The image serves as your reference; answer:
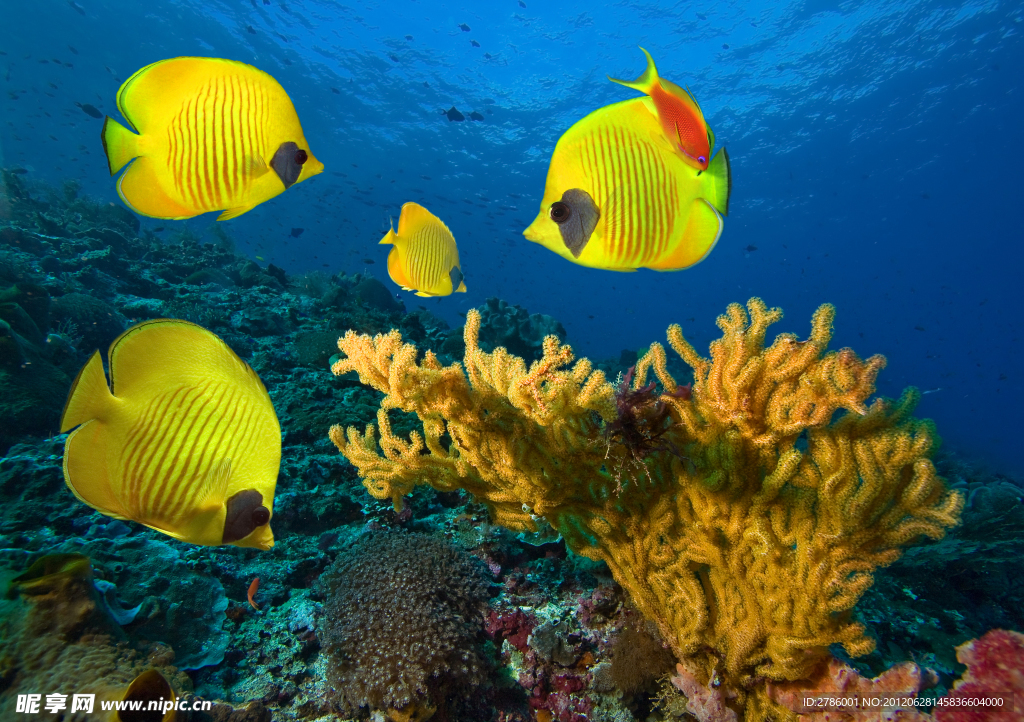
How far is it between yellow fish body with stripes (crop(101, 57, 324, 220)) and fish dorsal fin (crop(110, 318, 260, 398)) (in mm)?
693

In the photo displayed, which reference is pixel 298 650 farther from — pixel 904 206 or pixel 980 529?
pixel 904 206

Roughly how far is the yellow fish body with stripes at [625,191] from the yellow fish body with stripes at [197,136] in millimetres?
1042

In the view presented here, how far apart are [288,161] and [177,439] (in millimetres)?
1092

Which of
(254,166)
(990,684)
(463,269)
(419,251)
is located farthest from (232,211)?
(463,269)

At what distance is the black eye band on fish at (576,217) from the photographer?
57.8 inches

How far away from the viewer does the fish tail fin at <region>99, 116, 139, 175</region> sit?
1418 mm

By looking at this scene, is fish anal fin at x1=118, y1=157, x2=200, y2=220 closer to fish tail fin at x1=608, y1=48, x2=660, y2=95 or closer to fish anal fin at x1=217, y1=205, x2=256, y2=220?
fish anal fin at x1=217, y1=205, x2=256, y2=220

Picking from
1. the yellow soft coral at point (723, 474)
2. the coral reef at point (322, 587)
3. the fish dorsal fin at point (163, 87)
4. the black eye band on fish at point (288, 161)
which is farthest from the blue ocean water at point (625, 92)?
the fish dorsal fin at point (163, 87)

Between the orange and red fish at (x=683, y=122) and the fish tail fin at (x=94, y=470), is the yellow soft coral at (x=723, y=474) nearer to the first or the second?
the orange and red fish at (x=683, y=122)

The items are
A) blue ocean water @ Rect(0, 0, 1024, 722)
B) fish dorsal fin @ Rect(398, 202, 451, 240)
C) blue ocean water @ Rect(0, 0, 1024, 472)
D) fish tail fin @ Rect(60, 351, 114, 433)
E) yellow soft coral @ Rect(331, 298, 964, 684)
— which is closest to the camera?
fish tail fin @ Rect(60, 351, 114, 433)

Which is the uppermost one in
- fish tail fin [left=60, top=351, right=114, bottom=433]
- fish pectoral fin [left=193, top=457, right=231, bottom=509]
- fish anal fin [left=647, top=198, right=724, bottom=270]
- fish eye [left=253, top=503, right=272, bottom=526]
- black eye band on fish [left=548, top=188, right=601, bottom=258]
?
black eye band on fish [left=548, top=188, right=601, bottom=258]

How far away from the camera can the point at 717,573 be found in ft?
7.68

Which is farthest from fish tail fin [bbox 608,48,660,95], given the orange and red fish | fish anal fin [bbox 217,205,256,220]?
fish anal fin [bbox 217,205,256,220]

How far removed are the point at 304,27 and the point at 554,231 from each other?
44060mm
